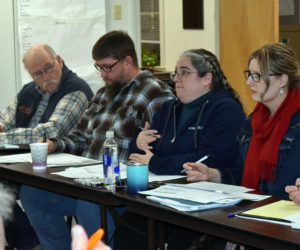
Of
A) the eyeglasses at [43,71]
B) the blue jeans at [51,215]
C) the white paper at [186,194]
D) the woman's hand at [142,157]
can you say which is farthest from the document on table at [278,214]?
the eyeglasses at [43,71]

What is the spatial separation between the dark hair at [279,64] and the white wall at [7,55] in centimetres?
300

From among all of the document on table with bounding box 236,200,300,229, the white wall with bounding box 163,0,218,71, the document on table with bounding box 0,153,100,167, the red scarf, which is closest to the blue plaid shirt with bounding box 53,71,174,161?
the document on table with bounding box 0,153,100,167

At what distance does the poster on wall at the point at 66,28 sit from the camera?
484cm

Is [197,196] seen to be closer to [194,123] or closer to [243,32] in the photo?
[194,123]

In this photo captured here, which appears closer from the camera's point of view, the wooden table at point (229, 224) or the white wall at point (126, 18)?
Answer: the wooden table at point (229, 224)

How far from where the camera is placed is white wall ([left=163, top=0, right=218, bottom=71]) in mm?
5898

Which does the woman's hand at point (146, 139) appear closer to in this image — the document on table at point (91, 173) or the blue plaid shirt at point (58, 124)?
the document on table at point (91, 173)

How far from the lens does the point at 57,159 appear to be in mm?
2996

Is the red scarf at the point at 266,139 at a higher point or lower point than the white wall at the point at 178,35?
lower

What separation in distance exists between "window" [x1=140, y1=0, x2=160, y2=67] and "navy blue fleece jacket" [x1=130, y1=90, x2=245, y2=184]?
3203 millimetres

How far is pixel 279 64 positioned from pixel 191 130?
1.87 feet

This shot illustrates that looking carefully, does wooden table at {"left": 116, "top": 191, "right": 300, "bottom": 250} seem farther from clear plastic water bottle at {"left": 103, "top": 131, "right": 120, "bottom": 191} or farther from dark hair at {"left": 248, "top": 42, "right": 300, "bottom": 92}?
dark hair at {"left": 248, "top": 42, "right": 300, "bottom": 92}

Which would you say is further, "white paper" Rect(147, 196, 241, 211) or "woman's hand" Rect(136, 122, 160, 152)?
"woman's hand" Rect(136, 122, 160, 152)

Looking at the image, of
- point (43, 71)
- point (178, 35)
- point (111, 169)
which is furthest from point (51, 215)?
point (178, 35)
